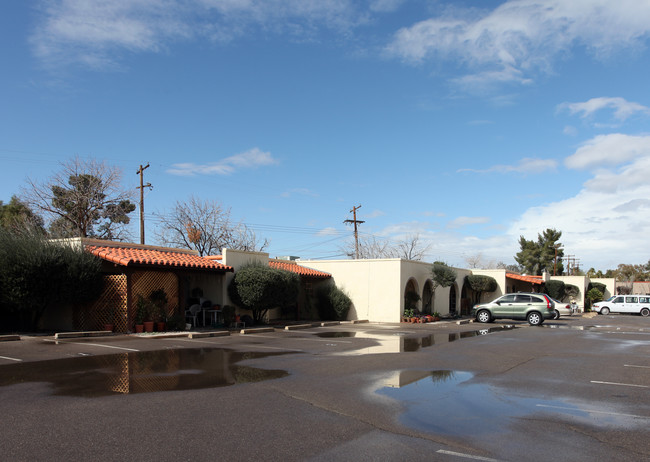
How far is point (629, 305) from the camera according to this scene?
4450cm

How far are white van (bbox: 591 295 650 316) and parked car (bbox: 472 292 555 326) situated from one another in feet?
64.6

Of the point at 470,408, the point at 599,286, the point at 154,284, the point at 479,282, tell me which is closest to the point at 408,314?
the point at 479,282

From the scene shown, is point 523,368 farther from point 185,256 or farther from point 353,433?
point 185,256

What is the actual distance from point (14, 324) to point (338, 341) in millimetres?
11537

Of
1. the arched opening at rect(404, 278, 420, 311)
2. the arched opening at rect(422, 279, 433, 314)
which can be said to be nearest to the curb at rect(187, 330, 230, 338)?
the arched opening at rect(404, 278, 420, 311)

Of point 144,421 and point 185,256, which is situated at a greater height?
point 185,256

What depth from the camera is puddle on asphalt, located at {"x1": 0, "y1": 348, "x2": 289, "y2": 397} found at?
9047 millimetres

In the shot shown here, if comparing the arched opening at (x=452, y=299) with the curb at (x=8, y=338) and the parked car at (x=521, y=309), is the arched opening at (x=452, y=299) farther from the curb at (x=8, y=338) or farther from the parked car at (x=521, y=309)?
the curb at (x=8, y=338)

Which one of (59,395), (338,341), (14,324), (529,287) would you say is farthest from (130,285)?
(529,287)

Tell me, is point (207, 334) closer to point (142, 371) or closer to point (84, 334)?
point (84, 334)

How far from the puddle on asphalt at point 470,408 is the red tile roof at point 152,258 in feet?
39.4

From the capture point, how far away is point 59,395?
27.0ft

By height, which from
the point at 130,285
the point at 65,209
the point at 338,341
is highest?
the point at 65,209

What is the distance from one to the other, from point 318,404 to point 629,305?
4452 centimetres
